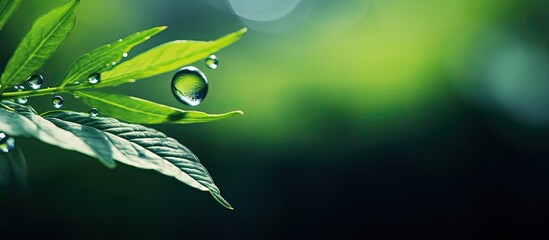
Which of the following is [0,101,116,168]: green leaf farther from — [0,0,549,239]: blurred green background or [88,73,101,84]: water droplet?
[0,0,549,239]: blurred green background

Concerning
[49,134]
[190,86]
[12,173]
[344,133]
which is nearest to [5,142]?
[12,173]

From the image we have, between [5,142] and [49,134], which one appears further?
[5,142]

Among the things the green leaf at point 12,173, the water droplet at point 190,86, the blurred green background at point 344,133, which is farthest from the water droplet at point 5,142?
the blurred green background at point 344,133

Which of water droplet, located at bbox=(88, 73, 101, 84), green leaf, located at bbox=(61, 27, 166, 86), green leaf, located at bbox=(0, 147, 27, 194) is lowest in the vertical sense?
green leaf, located at bbox=(0, 147, 27, 194)

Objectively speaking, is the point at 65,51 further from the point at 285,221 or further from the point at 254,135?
the point at 285,221

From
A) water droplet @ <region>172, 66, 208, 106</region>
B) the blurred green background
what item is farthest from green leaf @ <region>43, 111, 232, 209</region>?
the blurred green background

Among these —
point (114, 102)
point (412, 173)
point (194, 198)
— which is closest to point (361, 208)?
point (412, 173)

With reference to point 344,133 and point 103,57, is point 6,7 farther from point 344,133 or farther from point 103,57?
point 344,133

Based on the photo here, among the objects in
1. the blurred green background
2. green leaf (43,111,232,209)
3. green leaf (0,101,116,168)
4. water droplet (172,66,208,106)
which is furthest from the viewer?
the blurred green background
